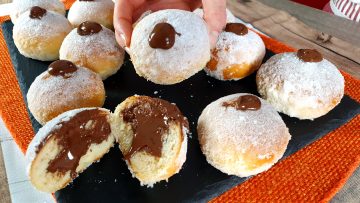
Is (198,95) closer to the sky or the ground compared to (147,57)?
closer to the ground

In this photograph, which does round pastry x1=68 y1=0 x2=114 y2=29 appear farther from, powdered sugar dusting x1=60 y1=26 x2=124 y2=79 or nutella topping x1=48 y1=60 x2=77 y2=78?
nutella topping x1=48 y1=60 x2=77 y2=78

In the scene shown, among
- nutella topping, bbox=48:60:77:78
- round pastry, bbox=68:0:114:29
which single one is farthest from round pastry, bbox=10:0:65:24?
nutella topping, bbox=48:60:77:78

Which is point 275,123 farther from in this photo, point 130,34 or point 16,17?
point 16,17

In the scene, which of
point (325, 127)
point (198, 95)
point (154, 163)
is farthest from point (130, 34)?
point (325, 127)

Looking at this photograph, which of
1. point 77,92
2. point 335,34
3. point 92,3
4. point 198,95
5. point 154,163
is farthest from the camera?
point 335,34

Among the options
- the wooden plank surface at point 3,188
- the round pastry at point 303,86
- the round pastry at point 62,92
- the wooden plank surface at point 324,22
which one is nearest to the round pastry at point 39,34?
the round pastry at point 62,92

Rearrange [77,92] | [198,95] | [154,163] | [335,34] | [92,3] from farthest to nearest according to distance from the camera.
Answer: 1. [335,34]
2. [92,3]
3. [198,95]
4. [77,92]
5. [154,163]

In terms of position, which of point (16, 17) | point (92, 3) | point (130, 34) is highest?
point (130, 34)
